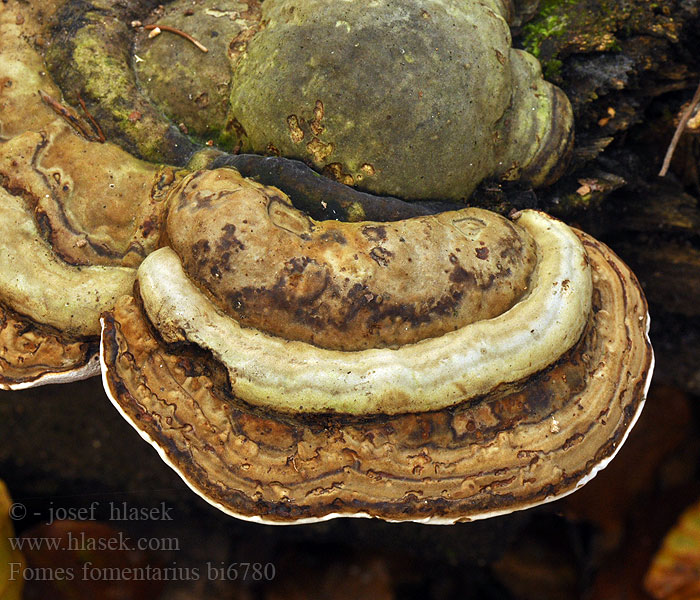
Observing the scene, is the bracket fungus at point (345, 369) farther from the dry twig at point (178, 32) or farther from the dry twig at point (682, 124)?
the dry twig at point (682, 124)

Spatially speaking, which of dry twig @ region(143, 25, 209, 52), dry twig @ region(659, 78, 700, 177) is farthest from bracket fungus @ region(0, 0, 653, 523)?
dry twig @ region(659, 78, 700, 177)

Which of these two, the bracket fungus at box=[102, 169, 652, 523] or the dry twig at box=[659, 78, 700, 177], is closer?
the bracket fungus at box=[102, 169, 652, 523]

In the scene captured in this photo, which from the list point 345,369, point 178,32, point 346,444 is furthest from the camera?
point 178,32

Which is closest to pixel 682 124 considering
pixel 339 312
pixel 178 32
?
pixel 339 312

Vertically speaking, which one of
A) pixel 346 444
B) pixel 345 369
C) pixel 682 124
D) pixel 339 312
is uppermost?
pixel 682 124

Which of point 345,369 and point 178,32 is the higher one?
point 178,32

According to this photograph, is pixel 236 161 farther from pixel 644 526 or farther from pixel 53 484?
pixel 644 526

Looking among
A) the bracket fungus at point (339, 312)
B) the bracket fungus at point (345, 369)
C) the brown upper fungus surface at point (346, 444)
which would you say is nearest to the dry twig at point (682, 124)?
the bracket fungus at point (339, 312)

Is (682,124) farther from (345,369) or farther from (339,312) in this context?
(345,369)

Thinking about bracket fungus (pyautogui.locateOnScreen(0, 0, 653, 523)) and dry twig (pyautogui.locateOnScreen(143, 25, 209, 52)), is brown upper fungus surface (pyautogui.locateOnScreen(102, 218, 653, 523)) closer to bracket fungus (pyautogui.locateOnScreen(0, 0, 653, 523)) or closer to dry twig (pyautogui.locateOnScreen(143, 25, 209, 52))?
bracket fungus (pyautogui.locateOnScreen(0, 0, 653, 523))
